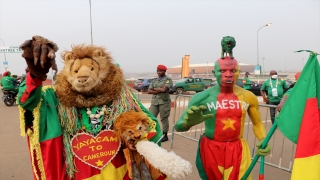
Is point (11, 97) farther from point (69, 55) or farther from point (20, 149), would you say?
point (69, 55)

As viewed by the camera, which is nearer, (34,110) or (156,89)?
(34,110)

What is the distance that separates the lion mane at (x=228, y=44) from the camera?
2346 millimetres

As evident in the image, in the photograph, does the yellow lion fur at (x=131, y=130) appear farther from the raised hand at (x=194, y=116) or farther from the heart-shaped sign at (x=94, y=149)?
the raised hand at (x=194, y=116)

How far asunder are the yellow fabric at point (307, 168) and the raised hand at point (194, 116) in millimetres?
670

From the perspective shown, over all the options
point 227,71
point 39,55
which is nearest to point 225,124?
point 227,71

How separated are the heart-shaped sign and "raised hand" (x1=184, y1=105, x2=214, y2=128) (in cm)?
63

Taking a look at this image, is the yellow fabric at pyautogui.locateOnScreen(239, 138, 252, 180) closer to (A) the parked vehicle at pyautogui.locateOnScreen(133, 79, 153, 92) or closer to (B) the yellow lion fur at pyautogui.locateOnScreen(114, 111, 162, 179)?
(B) the yellow lion fur at pyautogui.locateOnScreen(114, 111, 162, 179)

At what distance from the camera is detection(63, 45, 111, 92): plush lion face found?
2010mm

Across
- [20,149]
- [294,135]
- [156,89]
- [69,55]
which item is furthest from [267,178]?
[20,149]

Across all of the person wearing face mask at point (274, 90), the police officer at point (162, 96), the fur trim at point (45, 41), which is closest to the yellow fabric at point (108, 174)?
the fur trim at point (45, 41)

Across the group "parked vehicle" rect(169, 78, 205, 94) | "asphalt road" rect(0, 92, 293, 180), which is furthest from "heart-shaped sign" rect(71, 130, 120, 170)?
"parked vehicle" rect(169, 78, 205, 94)

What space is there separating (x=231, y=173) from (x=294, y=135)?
0.65 metres

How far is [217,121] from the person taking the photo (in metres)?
2.31

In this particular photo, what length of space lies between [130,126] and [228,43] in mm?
1107
